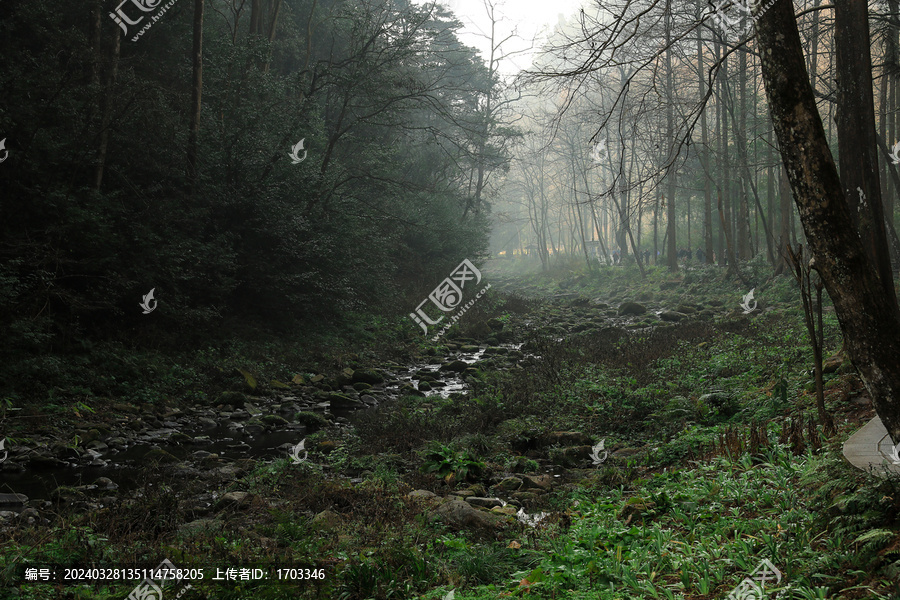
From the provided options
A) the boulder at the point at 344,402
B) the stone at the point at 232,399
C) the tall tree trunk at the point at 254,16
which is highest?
the tall tree trunk at the point at 254,16

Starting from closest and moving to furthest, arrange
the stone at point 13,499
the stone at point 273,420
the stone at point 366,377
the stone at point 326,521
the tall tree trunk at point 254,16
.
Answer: the stone at point 326,521
the stone at point 13,499
the stone at point 273,420
the stone at point 366,377
the tall tree trunk at point 254,16

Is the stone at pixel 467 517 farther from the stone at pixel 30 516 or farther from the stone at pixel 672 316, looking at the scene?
the stone at pixel 672 316

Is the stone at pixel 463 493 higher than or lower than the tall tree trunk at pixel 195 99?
lower

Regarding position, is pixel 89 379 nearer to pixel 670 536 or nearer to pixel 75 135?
pixel 75 135

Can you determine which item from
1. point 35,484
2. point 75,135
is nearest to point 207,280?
point 75,135

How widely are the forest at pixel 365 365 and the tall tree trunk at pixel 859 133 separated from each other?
1.5 inches

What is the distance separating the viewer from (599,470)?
6312 millimetres

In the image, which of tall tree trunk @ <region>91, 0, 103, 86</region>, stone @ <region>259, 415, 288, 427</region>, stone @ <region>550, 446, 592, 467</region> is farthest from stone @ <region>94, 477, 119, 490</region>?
tall tree trunk @ <region>91, 0, 103, 86</region>

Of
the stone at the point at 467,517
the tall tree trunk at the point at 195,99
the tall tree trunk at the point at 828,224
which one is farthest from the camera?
the tall tree trunk at the point at 195,99

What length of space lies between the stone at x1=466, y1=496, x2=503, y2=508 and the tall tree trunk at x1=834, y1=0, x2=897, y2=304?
17.9 ft

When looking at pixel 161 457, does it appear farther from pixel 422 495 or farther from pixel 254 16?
pixel 254 16

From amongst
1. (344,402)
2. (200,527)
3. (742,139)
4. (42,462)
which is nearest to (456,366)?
(344,402)

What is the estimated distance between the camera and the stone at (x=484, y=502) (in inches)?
221

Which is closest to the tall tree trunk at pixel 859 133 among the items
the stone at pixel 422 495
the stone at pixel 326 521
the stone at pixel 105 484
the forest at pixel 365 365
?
the forest at pixel 365 365
